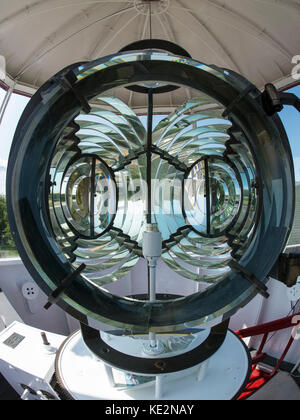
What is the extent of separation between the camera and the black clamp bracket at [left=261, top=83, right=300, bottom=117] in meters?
0.69

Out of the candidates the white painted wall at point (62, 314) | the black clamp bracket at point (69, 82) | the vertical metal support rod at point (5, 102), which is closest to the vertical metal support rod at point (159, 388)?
the black clamp bracket at point (69, 82)

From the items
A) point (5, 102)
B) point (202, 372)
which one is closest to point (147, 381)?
point (202, 372)

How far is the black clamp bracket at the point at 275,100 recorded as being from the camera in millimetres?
688

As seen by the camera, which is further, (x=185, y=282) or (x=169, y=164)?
(x=185, y=282)

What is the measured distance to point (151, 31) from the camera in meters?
2.16

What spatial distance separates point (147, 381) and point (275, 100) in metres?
0.95

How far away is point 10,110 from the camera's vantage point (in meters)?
2.26

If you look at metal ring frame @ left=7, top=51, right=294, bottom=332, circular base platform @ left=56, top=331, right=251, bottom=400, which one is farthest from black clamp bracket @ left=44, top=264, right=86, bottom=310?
circular base platform @ left=56, top=331, right=251, bottom=400

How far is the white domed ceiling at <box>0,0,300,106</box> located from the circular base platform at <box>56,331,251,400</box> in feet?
6.48

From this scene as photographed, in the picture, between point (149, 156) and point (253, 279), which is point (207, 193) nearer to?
point (149, 156)

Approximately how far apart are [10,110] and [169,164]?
158 centimetres

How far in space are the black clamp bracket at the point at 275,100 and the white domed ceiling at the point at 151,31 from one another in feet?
4.61
